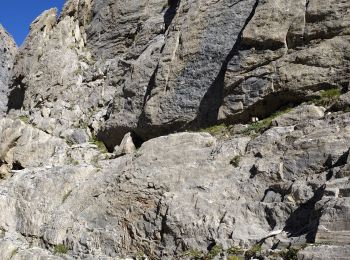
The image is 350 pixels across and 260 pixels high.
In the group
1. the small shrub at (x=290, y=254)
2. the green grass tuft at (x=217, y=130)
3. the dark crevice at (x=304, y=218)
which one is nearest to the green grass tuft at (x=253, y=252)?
the dark crevice at (x=304, y=218)

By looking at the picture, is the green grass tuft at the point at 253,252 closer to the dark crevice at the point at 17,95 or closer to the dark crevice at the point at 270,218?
the dark crevice at the point at 270,218

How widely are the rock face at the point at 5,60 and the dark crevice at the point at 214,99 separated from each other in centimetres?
2345

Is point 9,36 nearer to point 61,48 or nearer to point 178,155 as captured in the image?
point 61,48

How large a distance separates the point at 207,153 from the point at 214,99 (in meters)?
Answer: 3.52

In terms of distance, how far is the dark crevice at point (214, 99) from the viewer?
19672mm

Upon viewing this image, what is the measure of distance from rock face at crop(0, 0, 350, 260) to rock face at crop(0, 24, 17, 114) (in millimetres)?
16089

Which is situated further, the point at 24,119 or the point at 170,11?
the point at 24,119

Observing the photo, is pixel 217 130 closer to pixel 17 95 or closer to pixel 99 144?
pixel 99 144

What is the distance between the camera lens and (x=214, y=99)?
1998 centimetres

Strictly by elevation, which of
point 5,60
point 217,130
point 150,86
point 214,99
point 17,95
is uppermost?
point 5,60

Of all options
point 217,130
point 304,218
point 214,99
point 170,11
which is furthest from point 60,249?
point 170,11

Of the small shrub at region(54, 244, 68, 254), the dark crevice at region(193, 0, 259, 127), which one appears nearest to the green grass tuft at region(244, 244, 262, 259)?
the small shrub at region(54, 244, 68, 254)

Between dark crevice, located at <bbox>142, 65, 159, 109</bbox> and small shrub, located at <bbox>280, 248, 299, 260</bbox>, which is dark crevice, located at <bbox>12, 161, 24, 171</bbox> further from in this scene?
small shrub, located at <bbox>280, 248, 299, 260</bbox>

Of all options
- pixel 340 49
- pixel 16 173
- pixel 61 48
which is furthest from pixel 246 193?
pixel 61 48
